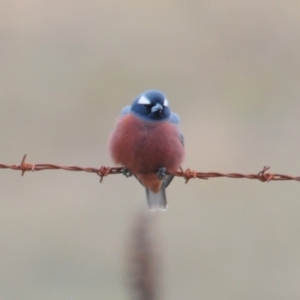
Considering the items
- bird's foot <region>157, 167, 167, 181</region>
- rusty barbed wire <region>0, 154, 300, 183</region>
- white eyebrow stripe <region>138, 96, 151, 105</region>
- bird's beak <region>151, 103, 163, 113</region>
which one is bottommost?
rusty barbed wire <region>0, 154, 300, 183</region>

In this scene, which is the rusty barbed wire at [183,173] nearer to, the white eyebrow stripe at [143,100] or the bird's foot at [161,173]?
the bird's foot at [161,173]

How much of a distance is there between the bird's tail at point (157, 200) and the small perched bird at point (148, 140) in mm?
266

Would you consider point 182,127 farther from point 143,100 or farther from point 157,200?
point 143,100

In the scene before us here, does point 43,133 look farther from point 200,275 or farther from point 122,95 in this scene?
point 200,275

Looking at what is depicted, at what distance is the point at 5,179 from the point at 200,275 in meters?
3.34

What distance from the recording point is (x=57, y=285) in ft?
24.0

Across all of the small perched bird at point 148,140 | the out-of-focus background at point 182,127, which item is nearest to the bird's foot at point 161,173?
the small perched bird at point 148,140

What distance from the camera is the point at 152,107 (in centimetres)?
494

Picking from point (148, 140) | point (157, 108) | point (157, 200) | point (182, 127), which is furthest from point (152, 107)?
point (182, 127)

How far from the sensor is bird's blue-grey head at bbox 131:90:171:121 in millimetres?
4949

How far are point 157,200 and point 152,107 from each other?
82cm

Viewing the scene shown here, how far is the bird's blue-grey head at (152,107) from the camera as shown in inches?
195

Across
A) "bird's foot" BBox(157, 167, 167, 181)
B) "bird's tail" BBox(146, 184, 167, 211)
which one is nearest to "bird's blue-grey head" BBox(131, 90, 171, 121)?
"bird's foot" BBox(157, 167, 167, 181)

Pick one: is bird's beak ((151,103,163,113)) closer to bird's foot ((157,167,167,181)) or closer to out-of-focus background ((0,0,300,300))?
bird's foot ((157,167,167,181))
